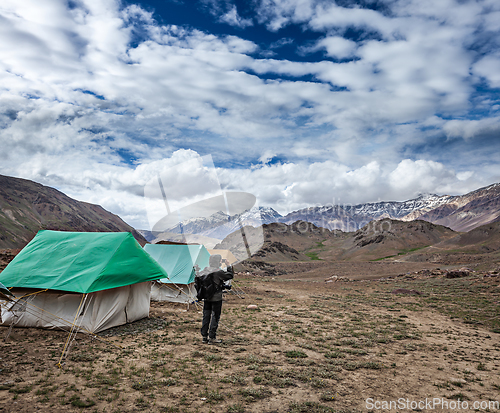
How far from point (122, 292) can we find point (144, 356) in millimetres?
3743

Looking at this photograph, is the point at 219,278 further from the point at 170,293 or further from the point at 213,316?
the point at 170,293

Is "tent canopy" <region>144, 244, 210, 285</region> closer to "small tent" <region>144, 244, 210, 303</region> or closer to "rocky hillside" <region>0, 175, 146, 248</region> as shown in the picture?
"small tent" <region>144, 244, 210, 303</region>

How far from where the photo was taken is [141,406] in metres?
5.44

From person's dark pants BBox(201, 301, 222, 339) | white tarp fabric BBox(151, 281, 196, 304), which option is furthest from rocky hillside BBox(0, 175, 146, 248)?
person's dark pants BBox(201, 301, 222, 339)

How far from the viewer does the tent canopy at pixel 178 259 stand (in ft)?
56.6

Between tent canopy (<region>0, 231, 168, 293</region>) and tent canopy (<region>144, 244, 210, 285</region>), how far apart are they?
18.6ft

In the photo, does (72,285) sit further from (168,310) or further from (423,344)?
(423,344)

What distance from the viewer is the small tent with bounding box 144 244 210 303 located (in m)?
17.1

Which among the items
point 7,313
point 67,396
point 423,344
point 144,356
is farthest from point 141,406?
point 423,344

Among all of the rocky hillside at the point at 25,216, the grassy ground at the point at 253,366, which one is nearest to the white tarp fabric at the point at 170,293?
the grassy ground at the point at 253,366

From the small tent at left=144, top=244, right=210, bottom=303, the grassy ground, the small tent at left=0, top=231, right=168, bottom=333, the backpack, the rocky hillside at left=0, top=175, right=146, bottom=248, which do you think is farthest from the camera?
the rocky hillside at left=0, top=175, right=146, bottom=248

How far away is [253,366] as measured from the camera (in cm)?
749

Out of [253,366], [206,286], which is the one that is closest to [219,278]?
[206,286]

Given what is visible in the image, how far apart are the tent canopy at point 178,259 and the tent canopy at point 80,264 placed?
5.68m
